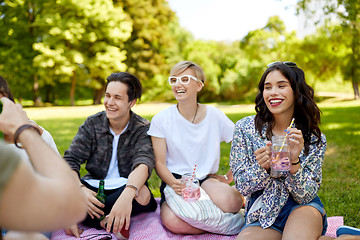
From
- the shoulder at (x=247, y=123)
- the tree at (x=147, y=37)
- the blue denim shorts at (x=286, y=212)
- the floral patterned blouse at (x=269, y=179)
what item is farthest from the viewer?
the tree at (x=147, y=37)

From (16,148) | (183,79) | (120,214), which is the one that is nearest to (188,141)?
Result: (183,79)

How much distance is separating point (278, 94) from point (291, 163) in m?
0.66

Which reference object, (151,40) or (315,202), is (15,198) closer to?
(315,202)

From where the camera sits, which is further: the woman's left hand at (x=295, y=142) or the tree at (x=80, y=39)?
the tree at (x=80, y=39)

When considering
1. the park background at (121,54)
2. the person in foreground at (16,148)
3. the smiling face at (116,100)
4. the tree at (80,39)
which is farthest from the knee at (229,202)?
the tree at (80,39)

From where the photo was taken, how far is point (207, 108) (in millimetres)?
4090

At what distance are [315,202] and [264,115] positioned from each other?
0.92 meters

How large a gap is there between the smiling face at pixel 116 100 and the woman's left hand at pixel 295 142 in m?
1.90

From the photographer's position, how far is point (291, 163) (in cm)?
273

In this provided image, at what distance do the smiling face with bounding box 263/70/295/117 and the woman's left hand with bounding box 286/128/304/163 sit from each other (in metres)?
0.40

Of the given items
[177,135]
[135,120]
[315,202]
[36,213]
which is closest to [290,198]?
[315,202]

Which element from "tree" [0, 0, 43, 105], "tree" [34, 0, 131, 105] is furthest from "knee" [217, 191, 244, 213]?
"tree" [0, 0, 43, 105]

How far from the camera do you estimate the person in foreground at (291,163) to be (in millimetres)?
2742

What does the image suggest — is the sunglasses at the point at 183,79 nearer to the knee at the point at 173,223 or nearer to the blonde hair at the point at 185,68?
the blonde hair at the point at 185,68
